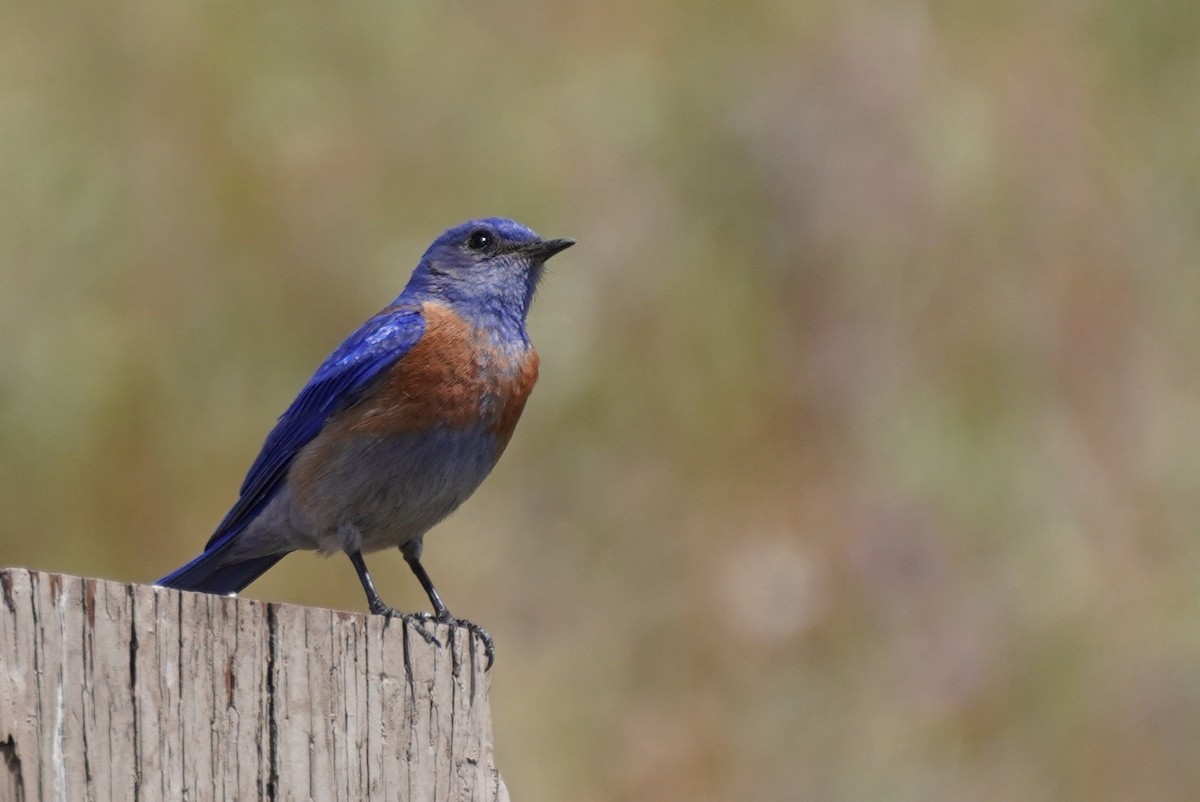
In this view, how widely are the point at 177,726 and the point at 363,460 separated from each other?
7.97 feet

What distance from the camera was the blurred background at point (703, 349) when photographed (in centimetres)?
870

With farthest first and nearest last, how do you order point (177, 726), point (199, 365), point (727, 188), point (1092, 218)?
point (1092, 218) < point (727, 188) < point (199, 365) < point (177, 726)

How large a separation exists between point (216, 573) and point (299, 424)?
0.54 m

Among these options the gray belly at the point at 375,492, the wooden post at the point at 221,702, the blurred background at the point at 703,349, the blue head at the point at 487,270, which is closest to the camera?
the wooden post at the point at 221,702

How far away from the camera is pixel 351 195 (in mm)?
9758

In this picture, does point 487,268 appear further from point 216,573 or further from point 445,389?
point 216,573

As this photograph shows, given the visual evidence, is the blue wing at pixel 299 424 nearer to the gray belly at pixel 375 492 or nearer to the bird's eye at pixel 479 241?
the gray belly at pixel 375 492

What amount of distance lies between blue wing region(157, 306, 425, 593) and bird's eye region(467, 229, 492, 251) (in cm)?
63

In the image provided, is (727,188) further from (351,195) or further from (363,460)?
(363,460)

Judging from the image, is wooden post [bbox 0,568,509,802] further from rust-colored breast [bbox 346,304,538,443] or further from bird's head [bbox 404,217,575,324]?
bird's head [bbox 404,217,575,324]

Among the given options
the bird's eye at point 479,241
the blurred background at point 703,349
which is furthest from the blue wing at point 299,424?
the blurred background at point 703,349

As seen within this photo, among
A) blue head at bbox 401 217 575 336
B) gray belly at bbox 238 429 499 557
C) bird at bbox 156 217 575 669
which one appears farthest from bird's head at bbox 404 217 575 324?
gray belly at bbox 238 429 499 557

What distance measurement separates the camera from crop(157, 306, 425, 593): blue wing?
5203 mm

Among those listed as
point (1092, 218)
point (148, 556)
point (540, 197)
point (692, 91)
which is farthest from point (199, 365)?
point (1092, 218)
